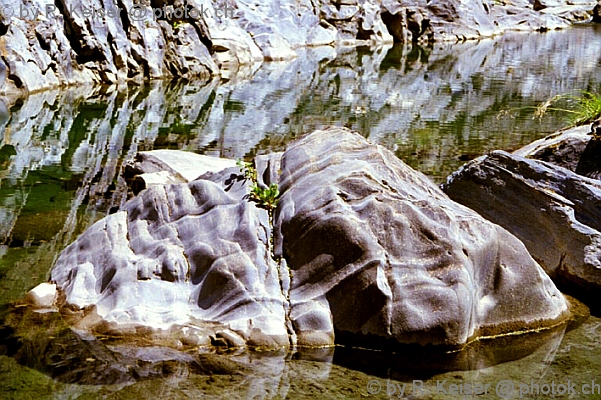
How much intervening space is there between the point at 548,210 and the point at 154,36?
19259 millimetres

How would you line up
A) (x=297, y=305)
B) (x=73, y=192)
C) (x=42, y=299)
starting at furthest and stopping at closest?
(x=73, y=192) → (x=42, y=299) → (x=297, y=305)

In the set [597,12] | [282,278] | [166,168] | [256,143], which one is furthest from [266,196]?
[597,12]

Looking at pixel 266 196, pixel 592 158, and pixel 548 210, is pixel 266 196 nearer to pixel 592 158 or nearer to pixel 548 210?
pixel 548 210

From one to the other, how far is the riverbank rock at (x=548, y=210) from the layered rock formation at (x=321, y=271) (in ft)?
2.11

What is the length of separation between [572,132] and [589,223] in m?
2.80

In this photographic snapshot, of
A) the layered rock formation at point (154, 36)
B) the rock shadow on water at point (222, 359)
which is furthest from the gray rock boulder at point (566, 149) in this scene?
the layered rock formation at point (154, 36)

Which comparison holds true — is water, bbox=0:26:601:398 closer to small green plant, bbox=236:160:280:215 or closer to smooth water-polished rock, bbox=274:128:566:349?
smooth water-polished rock, bbox=274:128:566:349

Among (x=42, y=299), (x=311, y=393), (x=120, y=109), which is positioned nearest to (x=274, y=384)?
(x=311, y=393)

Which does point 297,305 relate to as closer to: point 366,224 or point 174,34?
point 366,224

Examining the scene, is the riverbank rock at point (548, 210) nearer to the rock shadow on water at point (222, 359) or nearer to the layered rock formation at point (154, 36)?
the rock shadow on water at point (222, 359)

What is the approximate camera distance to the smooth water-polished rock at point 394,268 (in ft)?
19.0

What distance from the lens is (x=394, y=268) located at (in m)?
5.96

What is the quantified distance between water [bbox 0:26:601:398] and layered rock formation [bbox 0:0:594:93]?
97 cm

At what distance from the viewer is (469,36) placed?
4244 cm
